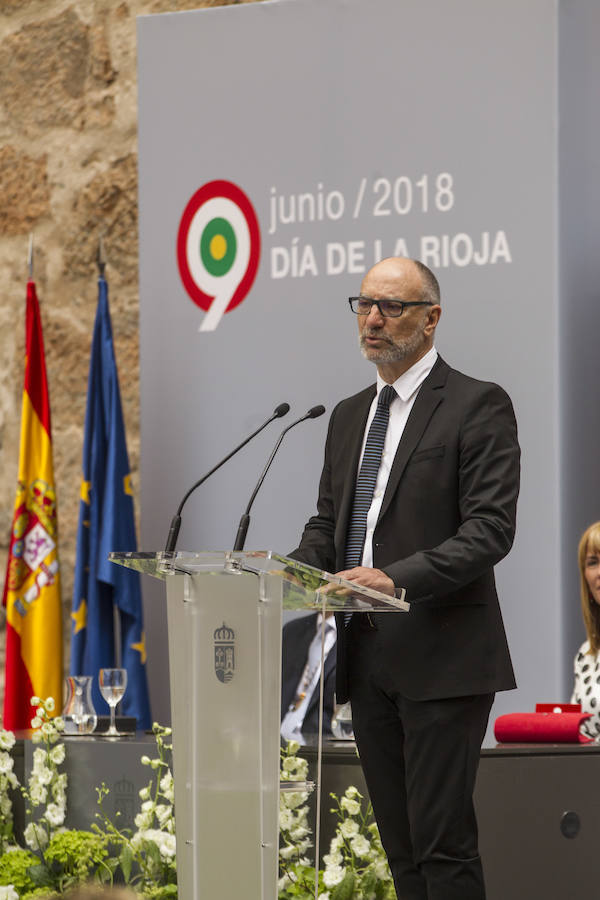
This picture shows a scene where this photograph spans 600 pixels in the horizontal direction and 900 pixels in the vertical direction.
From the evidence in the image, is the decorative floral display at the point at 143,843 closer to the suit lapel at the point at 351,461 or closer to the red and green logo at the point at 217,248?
the suit lapel at the point at 351,461

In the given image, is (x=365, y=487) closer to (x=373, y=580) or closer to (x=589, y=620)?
(x=373, y=580)

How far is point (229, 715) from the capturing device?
2334mm

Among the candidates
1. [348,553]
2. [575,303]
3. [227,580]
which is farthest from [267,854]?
[575,303]

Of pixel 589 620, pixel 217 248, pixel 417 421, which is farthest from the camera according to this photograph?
pixel 217 248

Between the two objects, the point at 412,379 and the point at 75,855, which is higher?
the point at 412,379

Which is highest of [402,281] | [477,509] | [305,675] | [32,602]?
[402,281]

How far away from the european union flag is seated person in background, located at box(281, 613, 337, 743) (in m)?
0.61

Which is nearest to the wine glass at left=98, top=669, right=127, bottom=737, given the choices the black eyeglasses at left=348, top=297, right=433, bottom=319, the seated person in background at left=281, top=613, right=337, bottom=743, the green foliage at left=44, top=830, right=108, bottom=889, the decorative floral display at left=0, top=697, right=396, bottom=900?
the decorative floral display at left=0, top=697, right=396, bottom=900

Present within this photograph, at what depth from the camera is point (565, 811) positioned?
334 cm

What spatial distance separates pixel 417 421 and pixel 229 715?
753mm

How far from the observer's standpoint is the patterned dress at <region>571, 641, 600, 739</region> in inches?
158

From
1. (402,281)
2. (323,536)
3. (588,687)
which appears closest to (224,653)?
(323,536)

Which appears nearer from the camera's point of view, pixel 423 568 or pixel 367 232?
pixel 423 568

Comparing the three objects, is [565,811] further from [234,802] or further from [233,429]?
[233,429]
